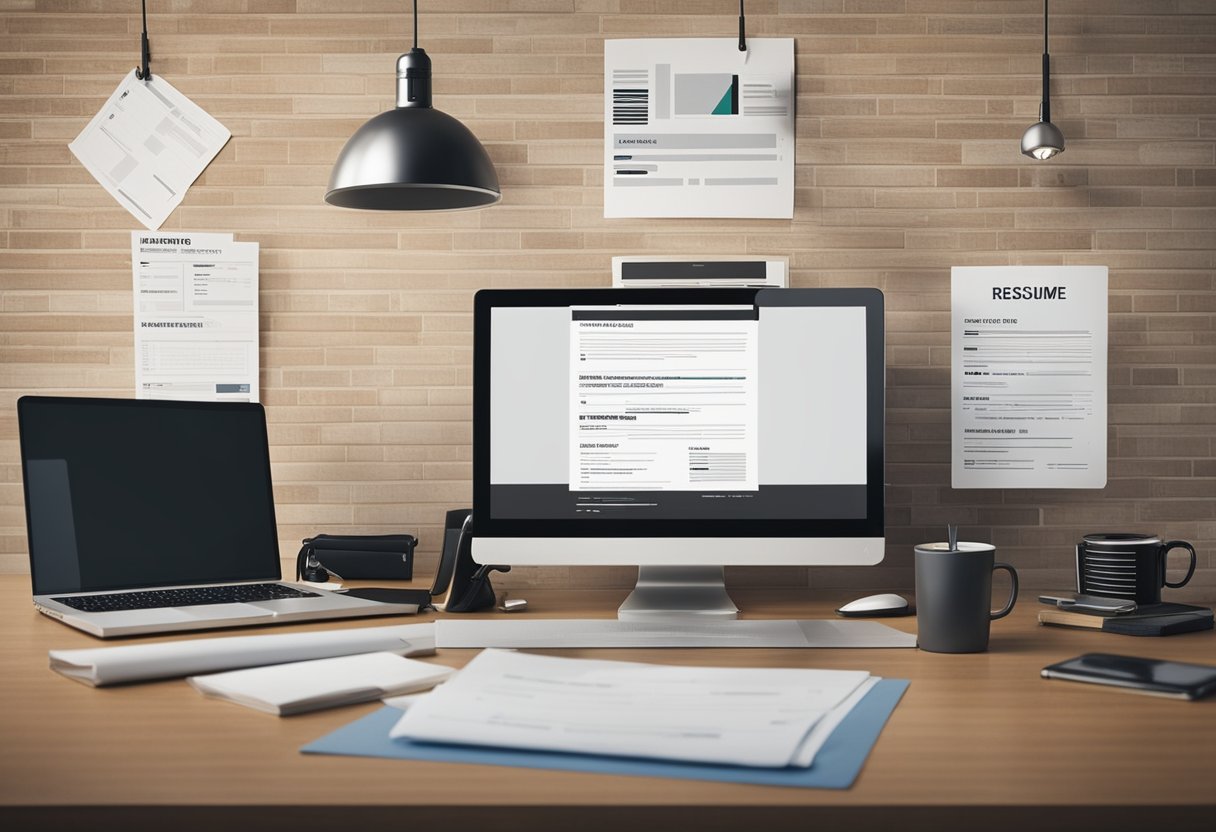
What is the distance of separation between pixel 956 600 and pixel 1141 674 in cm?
21

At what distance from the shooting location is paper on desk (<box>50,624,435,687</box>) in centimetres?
99

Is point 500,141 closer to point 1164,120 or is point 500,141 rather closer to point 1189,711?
point 1164,120

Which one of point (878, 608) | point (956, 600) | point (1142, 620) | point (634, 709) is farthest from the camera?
point (878, 608)

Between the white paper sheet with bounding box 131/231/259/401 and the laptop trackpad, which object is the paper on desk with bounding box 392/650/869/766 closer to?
the laptop trackpad

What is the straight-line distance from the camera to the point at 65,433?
1.44 meters

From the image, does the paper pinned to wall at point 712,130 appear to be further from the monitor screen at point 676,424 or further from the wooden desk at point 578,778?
the wooden desk at point 578,778

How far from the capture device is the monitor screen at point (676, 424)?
1390 millimetres

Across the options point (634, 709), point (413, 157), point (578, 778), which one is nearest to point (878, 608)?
point (634, 709)

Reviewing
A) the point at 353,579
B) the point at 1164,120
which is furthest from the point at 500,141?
the point at 1164,120

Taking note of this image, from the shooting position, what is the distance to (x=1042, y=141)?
1541 mm

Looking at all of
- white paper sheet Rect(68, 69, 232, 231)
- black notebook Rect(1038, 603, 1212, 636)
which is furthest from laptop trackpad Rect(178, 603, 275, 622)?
black notebook Rect(1038, 603, 1212, 636)

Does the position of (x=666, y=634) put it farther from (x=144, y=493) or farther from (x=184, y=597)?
(x=144, y=493)

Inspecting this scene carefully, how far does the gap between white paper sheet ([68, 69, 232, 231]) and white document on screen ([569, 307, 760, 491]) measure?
74 centimetres

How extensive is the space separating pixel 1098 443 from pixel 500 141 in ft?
3.49
